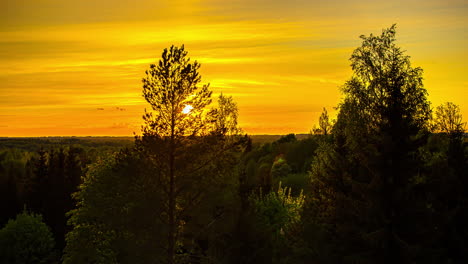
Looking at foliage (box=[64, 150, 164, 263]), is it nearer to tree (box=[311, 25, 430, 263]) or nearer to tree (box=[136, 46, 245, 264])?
tree (box=[136, 46, 245, 264])

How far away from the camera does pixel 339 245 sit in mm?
33531

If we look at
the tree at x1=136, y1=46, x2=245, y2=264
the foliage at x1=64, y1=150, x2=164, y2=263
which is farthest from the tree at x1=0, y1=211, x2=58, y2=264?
the tree at x1=136, y1=46, x2=245, y2=264

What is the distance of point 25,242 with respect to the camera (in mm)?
59062

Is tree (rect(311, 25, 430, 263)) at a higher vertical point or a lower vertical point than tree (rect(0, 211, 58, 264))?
higher

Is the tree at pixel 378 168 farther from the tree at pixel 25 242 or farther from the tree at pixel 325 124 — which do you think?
the tree at pixel 25 242

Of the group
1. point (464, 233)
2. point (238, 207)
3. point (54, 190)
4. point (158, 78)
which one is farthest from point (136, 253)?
point (54, 190)

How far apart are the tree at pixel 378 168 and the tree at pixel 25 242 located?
3300 centimetres

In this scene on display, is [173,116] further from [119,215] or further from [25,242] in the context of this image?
[25,242]

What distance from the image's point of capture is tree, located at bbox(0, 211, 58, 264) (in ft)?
192

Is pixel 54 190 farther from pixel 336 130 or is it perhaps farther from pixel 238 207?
pixel 336 130

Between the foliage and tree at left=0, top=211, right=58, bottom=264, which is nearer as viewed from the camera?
the foliage

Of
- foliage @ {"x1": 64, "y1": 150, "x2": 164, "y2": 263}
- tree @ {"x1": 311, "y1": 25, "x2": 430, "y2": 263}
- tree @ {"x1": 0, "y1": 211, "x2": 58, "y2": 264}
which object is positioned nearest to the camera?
tree @ {"x1": 311, "y1": 25, "x2": 430, "y2": 263}

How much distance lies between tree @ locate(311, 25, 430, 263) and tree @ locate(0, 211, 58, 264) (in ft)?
108

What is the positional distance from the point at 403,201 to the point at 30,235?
42.9m
